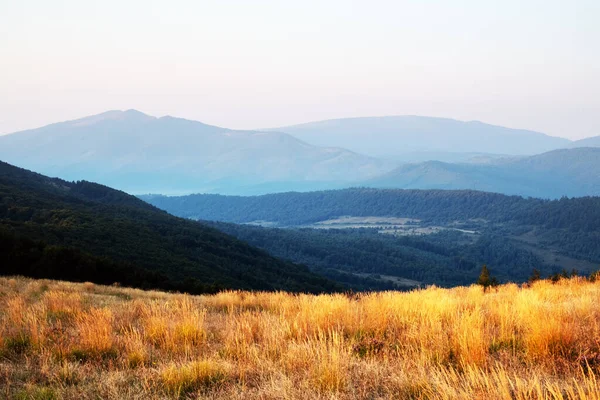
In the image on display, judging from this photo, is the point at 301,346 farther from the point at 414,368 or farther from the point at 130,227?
the point at 130,227

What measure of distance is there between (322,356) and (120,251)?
59205 millimetres

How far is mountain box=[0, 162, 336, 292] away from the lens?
33.2 m

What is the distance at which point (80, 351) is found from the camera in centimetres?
695

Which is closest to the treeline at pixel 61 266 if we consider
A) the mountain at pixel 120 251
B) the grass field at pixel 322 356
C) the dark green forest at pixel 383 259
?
the mountain at pixel 120 251

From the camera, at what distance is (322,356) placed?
233 inches

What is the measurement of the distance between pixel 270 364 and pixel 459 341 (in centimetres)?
252

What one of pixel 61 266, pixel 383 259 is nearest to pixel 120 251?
pixel 61 266

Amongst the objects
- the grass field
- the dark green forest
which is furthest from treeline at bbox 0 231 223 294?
the dark green forest

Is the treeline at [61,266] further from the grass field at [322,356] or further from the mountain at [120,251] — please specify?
the grass field at [322,356]

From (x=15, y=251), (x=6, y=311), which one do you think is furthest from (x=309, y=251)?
(x=6, y=311)

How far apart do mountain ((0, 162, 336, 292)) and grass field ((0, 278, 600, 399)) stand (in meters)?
24.5

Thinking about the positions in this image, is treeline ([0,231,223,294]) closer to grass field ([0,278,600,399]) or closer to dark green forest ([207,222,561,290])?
grass field ([0,278,600,399])

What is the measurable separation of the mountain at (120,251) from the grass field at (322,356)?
24.5 m

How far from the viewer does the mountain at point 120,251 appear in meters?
33.2
